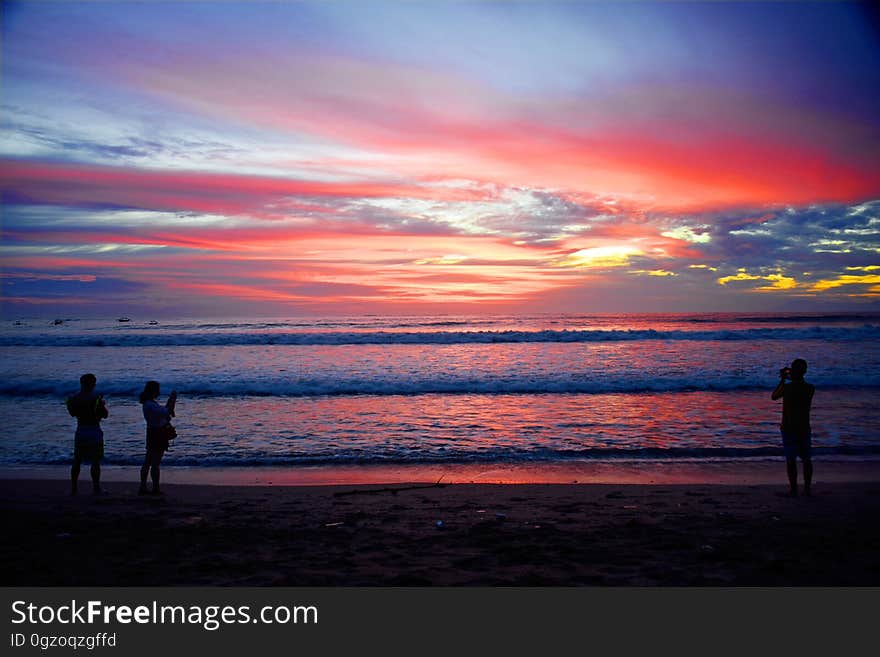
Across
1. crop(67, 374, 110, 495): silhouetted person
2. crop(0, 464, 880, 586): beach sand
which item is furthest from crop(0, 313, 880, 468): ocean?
crop(0, 464, 880, 586): beach sand

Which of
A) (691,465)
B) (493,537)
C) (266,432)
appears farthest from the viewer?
(266,432)

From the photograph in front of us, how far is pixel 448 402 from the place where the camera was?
17109mm

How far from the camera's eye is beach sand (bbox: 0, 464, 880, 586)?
489cm

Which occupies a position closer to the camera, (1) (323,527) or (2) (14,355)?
(1) (323,527)

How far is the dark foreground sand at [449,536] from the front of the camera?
4895 millimetres

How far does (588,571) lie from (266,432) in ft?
32.1

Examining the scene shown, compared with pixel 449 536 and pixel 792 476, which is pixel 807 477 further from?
pixel 449 536

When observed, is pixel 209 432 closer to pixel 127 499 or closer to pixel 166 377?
pixel 127 499

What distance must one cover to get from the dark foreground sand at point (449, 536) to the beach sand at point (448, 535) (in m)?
0.02

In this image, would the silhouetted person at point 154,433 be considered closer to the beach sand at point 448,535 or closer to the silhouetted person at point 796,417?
the beach sand at point 448,535

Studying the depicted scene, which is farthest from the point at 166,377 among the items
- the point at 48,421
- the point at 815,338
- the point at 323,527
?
the point at 815,338

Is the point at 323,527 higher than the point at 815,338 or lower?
lower

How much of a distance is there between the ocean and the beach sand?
8.25 feet

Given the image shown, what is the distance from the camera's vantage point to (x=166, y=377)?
22.1 m
